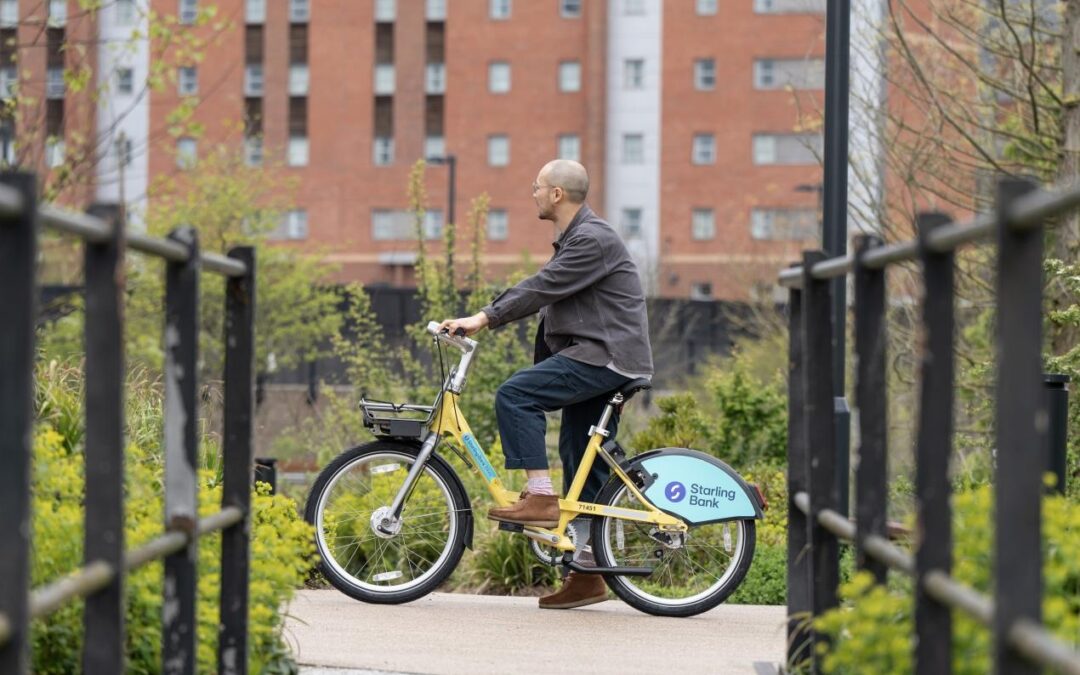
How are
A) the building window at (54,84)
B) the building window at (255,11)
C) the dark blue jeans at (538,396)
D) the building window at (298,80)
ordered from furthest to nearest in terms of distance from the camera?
the building window at (255,11), the building window at (298,80), the building window at (54,84), the dark blue jeans at (538,396)

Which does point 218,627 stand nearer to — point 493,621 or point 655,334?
point 493,621

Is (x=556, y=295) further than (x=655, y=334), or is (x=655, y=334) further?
(x=655, y=334)

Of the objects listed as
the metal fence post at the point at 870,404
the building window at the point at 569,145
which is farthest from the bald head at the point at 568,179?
the building window at the point at 569,145

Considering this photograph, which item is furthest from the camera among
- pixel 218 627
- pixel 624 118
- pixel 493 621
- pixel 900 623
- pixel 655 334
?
pixel 624 118

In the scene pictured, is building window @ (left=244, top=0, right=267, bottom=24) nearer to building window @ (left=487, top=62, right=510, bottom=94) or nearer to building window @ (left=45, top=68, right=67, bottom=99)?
building window @ (left=45, top=68, right=67, bottom=99)

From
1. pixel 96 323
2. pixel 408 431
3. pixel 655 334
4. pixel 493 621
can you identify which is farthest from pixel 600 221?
pixel 655 334

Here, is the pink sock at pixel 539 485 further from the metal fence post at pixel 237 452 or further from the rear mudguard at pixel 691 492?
the metal fence post at pixel 237 452

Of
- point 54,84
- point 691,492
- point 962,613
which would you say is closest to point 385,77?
point 54,84

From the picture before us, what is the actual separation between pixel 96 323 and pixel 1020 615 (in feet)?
6.03

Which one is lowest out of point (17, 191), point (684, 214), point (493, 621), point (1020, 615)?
point (493, 621)

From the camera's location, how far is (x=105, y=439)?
3195 mm

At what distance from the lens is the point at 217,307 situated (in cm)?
3659

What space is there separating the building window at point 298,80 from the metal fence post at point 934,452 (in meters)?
61.5

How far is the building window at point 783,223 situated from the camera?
49.8 m
